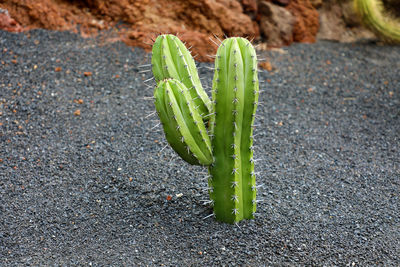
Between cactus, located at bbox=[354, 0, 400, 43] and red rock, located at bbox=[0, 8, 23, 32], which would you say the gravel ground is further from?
cactus, located at bbox=[354, 0, 400, 43]

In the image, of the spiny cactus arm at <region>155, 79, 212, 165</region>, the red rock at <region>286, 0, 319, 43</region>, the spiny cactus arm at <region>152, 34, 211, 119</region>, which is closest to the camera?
the spiny cactus arm at <region>155, 79, 212, 165</region>

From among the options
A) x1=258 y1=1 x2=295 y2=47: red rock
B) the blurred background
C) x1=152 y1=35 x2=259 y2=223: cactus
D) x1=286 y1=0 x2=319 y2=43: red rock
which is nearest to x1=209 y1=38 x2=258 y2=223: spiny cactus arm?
x1=152 y1=35 x2=259 y2=223: cactus

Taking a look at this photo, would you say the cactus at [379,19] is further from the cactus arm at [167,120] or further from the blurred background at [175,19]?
the cactus arm at [167,120]

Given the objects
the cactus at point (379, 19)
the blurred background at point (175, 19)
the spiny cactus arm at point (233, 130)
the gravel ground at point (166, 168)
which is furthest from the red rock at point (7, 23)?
the cactus at point (379, 19)

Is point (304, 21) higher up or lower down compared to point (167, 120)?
lower down

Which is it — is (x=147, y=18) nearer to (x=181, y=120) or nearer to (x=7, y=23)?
(x=7, y=23)

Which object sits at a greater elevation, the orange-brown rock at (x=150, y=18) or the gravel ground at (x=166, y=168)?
the orange-brown rock at (x=150, y=18)

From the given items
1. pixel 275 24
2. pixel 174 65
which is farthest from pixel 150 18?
pixel 174 65
